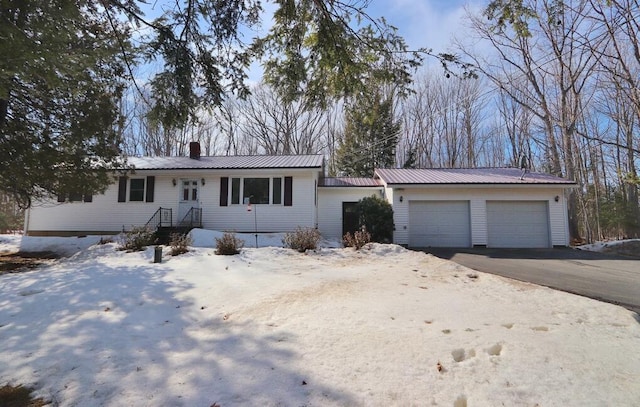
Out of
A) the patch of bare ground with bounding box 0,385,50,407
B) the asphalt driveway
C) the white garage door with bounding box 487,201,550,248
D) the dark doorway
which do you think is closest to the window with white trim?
the dark doorway

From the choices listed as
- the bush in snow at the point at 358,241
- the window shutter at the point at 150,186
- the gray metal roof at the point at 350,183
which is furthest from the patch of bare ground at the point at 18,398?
the gray metal roof at the point at 350,183

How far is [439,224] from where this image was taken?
48.3ft

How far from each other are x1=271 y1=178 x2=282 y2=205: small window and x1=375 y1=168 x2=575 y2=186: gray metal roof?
15.8 ft

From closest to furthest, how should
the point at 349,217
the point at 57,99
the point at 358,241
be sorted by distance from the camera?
the point at 57,99
the point at 358,241
the point at 349,217

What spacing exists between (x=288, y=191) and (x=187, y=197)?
16.0ft

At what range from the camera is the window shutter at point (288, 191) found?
1476 centimetres

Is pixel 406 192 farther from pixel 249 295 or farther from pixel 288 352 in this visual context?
pixel 288 352

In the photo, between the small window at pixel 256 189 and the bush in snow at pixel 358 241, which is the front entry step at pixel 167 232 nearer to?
the small window at pixel 256 189

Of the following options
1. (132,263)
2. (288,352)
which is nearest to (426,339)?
(288,352)

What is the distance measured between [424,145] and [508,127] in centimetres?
684

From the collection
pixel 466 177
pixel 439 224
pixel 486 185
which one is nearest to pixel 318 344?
pixel 439 224

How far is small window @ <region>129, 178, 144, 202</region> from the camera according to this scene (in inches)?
614

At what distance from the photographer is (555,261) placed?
993cm

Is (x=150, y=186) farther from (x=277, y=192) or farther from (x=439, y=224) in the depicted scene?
(x=439, y=224)
